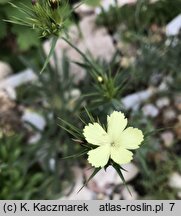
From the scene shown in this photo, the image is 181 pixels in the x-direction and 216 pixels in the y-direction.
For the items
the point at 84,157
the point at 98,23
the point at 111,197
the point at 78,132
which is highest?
the point at 98,23

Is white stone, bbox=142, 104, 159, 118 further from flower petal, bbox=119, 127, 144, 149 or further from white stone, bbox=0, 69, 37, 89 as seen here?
flower petal, bbox=119, 127, 144, 149

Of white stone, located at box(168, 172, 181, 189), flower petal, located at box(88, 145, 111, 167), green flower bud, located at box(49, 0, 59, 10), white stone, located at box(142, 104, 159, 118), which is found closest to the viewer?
flower petal, located at box(88, 145, 111, 167)

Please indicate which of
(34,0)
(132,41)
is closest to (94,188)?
(132,41)

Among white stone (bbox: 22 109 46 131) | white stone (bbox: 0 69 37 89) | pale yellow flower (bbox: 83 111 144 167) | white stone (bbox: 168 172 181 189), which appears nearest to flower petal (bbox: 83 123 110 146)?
pale yellow flower (bbox: 83 111 144 167)

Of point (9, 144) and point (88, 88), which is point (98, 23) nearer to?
point (88, 88)

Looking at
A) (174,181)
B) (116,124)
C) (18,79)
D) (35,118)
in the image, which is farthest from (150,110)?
(116,124)

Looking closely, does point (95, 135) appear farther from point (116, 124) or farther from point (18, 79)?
point (18, 79)

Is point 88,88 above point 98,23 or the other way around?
the other way around
